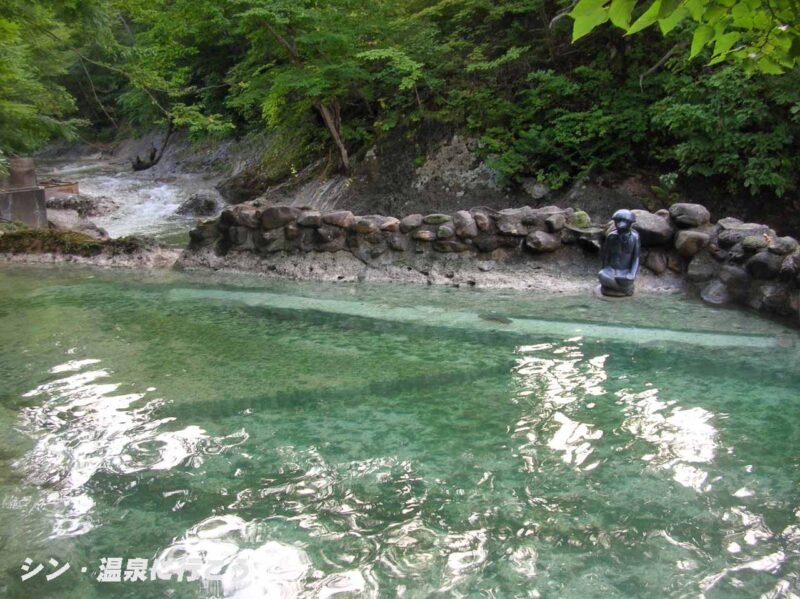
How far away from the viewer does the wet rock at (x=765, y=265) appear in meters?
5.62

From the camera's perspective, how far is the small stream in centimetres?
1238

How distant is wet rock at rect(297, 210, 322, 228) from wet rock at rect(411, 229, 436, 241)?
1079 millimetres

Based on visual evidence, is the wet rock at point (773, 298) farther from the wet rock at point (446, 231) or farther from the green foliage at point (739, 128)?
the wet rock at point (446, 231)

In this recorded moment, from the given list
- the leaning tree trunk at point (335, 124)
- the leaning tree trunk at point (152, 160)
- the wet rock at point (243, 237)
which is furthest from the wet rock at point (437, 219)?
the leaning tree trunk at point (152, 160)

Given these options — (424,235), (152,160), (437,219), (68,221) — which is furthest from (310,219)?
(152,160)

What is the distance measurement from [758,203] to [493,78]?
485 centimetres

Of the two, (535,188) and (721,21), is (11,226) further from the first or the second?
(721,21)

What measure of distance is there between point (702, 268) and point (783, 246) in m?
0.73

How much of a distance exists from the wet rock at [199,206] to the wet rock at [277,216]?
6711 millimetres

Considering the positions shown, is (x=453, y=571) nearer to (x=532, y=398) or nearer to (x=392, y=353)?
(x=532, y=398)

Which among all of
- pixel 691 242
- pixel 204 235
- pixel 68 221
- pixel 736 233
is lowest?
pixel 68 221

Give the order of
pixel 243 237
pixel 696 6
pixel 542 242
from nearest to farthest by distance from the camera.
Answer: pixel 696 6 → pixel 542 242 → pixel 243 237

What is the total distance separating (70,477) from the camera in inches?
115

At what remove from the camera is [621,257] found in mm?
6016
